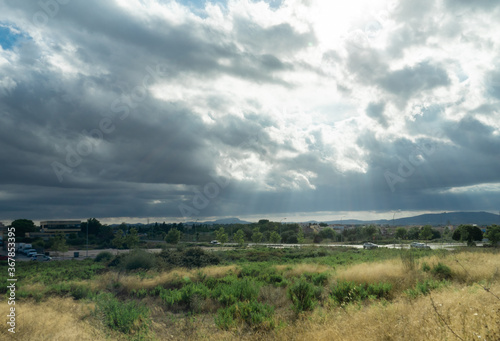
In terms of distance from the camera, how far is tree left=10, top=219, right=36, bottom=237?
3332 inches

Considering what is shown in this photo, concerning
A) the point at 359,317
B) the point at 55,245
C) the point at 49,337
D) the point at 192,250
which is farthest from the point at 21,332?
the point at 55,245

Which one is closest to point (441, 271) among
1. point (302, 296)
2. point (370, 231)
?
point (302, 296)

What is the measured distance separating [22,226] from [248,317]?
100 metres

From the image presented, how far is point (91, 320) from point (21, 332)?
183 cm

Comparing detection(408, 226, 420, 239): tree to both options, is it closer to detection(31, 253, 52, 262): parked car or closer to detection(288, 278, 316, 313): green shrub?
detection(31, 253, 52, 262): parked car

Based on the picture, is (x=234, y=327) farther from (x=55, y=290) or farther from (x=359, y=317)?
(x=55, y=290)

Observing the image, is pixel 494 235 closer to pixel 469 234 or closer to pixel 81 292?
pixel 469 234

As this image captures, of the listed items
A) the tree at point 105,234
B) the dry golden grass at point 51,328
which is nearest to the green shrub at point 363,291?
the dry golden grass at point 51,328

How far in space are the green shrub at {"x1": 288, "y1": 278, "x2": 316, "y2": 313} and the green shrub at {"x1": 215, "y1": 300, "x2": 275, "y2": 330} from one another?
3.85 feet

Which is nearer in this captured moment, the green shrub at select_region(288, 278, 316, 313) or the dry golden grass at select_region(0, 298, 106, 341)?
the dry golden grass at select_region(0, 298, 106, 341)

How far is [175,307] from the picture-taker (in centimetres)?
1327

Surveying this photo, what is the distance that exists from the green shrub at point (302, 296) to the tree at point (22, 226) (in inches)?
3668

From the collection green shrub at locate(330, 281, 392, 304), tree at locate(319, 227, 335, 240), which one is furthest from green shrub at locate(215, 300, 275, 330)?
tree at locate(319, 227, 335, 240)

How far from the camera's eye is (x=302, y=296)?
11.4m
